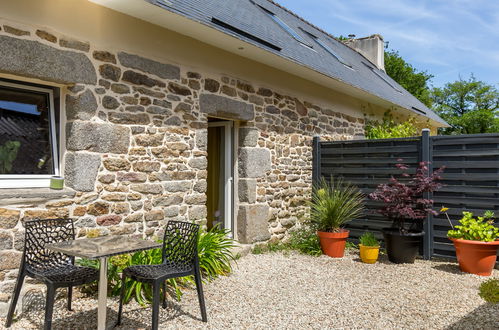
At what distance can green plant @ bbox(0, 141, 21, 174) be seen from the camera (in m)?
3.92

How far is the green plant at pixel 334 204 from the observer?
259 inches

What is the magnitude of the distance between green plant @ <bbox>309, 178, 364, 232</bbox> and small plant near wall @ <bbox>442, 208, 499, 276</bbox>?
1.61 m

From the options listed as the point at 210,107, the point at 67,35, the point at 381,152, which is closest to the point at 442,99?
the point at 381,152

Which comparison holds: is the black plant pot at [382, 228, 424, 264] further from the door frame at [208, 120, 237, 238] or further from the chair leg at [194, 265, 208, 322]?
the chair leg at [194, 265, 208, 322]

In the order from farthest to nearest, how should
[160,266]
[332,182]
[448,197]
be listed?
[332,182] < [448,197] < [160,266]

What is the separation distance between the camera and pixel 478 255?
5.48 meters

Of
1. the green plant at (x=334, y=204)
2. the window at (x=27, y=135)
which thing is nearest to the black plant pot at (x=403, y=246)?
the green plant at (x=334, y=204)

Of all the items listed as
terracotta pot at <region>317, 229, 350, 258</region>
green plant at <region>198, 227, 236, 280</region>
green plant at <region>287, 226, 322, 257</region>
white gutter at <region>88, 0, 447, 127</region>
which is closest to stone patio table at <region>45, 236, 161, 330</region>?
green plant at <region>198, 227, 236, 280</region>

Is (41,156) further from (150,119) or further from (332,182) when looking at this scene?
(332,182)

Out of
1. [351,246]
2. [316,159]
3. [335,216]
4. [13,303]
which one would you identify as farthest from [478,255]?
[13,303]

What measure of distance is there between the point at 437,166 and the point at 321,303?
3.39 m

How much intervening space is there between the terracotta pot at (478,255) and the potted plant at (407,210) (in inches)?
26.3

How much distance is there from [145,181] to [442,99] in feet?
109

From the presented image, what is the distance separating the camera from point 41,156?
13.8 feet
